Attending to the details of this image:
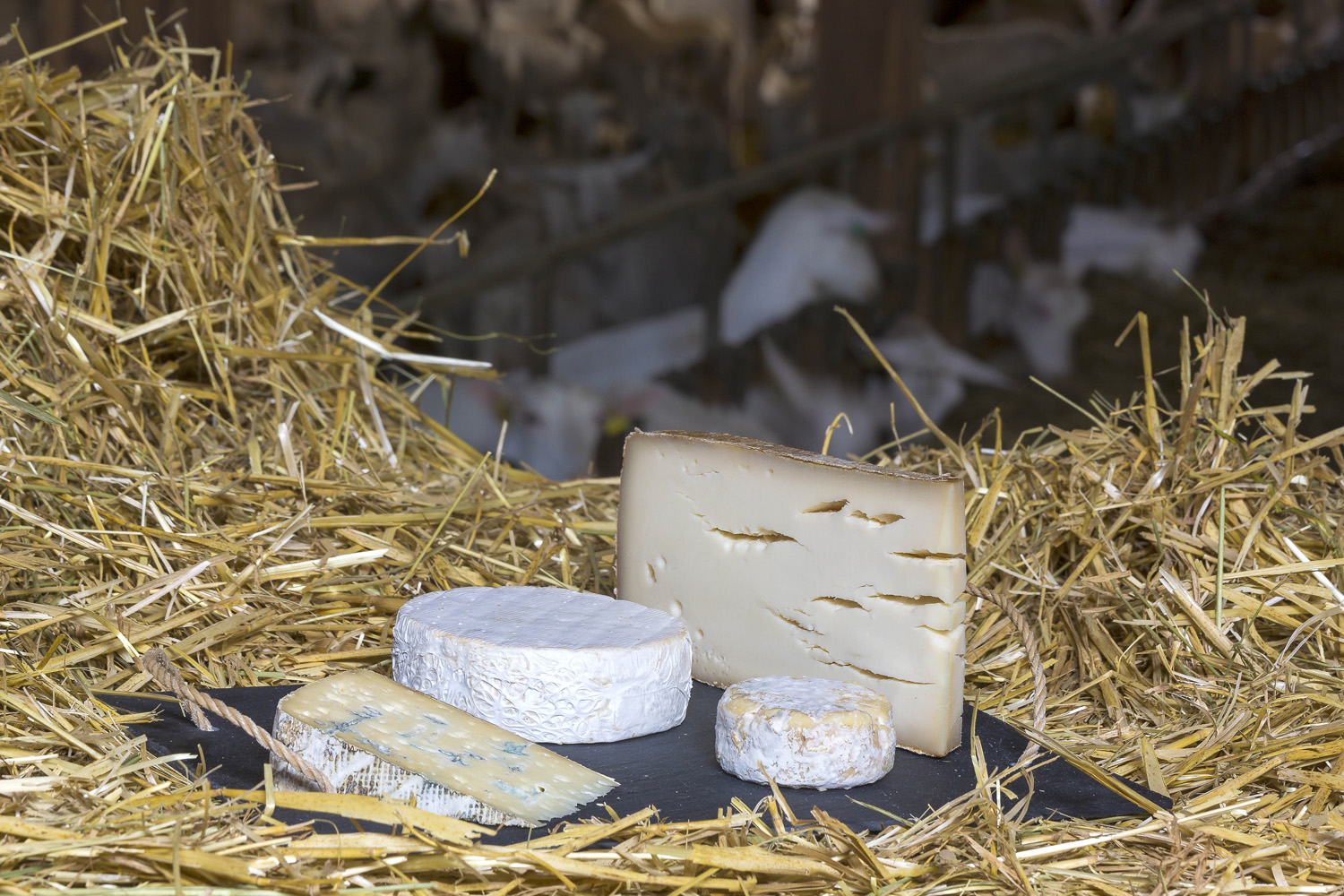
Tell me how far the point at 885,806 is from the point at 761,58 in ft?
8.52

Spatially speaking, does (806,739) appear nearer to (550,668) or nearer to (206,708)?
(550,668)

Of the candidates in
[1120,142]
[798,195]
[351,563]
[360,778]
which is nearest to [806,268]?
[798,195]

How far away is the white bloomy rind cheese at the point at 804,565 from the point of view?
812mm

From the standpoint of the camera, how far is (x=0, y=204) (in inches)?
40.0

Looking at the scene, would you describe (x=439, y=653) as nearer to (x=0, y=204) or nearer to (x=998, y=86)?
(x=0, y=204)

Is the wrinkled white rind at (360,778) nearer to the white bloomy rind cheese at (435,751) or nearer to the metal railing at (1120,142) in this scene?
the white bloomy rind cheese at (435,751)

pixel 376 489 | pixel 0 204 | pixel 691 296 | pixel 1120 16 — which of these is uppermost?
pixel 1120 16

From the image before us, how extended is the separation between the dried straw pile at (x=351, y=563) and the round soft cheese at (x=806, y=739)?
0.11 ft

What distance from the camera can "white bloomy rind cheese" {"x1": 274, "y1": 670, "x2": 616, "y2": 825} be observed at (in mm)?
686

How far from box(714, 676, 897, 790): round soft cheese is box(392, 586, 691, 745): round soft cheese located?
7cm

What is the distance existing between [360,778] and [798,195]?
214 cm

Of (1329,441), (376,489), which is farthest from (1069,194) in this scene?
(376,489)

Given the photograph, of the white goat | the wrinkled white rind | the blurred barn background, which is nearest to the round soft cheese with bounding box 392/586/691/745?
the wrinkled white rind

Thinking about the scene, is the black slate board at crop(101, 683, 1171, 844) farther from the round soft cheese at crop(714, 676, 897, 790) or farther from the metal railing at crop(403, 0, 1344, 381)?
the metal railing at crop(403, 0, 1344, 381)
